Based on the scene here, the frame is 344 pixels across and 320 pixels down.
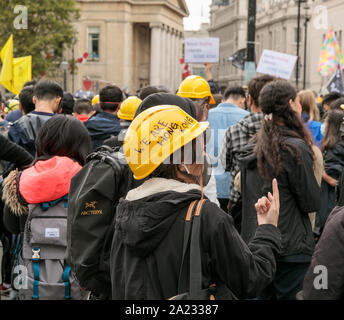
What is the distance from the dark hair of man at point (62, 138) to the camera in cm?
487

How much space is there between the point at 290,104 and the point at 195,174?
2204 millimetres

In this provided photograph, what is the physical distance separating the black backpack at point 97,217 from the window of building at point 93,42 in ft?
211

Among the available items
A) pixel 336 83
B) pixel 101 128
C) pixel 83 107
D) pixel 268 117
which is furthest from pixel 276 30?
pixel 268 117

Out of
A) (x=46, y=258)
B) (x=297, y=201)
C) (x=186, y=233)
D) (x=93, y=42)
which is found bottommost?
(x=46, y=258)

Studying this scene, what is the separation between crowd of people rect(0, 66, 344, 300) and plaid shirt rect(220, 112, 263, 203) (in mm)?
15

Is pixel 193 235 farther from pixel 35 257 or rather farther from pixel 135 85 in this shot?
pixel 135 85

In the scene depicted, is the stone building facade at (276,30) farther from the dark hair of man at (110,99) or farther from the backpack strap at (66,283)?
the backpack strap at (66,283)

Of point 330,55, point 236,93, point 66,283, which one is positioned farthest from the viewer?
point 330,55

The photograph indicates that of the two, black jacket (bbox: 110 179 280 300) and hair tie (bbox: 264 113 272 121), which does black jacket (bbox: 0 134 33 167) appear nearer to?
hair tie (bbox: 264 113 272 121)

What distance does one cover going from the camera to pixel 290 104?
16.8 feet

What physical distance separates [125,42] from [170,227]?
6619cm

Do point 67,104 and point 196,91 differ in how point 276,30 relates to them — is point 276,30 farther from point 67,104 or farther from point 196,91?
point 196,91

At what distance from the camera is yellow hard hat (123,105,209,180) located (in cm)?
301

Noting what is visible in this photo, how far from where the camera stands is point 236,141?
6246mm
